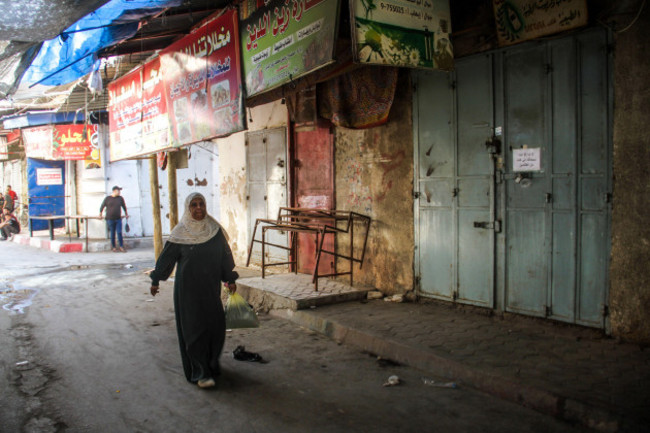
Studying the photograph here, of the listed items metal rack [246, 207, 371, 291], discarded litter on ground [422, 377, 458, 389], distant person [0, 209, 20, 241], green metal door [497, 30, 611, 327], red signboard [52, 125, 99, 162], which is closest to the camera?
discarded litter on ground [422, 377, 458, 389]

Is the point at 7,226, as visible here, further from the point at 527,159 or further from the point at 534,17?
the point at 534,17

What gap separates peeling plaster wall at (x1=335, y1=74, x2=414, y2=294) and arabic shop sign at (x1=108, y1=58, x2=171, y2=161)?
337 cm

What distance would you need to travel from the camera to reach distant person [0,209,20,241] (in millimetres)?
19156

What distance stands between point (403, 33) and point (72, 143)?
1420 centimetres

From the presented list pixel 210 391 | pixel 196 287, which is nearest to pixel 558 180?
pixel 196 287

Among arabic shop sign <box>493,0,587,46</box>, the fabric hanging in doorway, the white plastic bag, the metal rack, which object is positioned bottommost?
the white plastic bag

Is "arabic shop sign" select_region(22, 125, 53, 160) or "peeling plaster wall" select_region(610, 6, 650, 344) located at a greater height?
"arabic shop sign" select_region(22, 125, 53, 160)

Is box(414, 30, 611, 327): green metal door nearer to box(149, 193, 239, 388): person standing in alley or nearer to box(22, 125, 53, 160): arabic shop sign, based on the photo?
box(149, 193, 239, 388): person standing in alley

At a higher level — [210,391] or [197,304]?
[197,304]

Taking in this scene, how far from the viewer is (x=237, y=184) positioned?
10.3 m

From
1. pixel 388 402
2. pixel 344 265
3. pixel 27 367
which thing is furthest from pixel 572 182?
pixel 27 367

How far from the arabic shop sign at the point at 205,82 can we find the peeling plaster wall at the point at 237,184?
175 centimetres

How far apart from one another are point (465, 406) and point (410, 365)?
1.00m

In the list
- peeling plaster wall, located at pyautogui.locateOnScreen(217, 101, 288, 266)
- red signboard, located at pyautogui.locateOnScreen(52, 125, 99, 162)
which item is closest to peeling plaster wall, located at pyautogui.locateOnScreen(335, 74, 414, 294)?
peeling plaster wall, located at pyautogui.locateOnScreen(217, 101, 288, 266)
